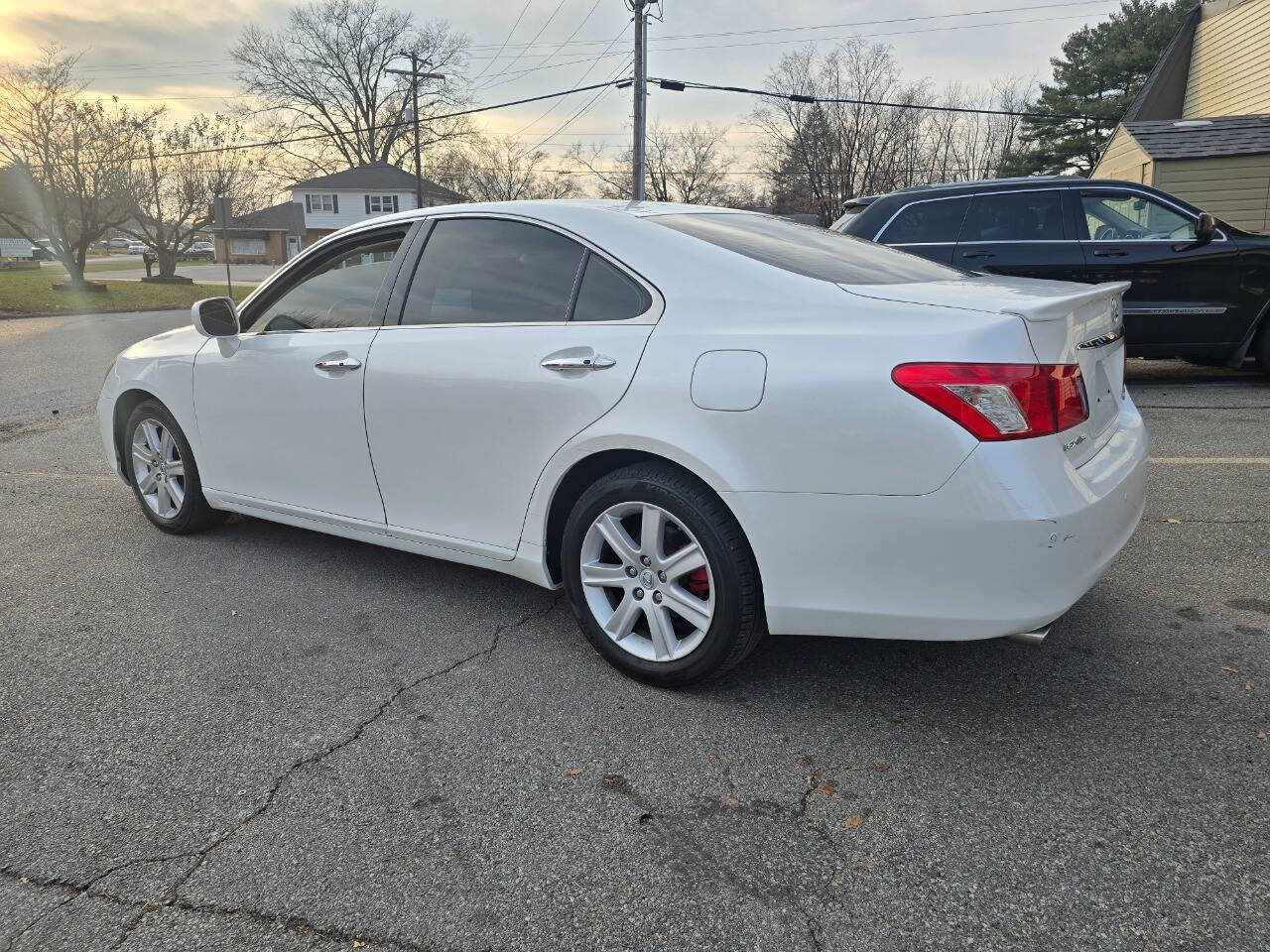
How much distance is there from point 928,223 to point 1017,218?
773 millimetres

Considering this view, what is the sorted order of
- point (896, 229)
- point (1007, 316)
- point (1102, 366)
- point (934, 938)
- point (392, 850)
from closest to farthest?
point (934, 938) < point (392, 850) < point (1007, 316) < point (1102, 366) < point (896, 229)

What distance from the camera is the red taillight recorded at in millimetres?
2352

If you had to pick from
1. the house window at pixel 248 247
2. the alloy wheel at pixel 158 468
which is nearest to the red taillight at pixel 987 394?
the alloy wheel at pixel 158 468

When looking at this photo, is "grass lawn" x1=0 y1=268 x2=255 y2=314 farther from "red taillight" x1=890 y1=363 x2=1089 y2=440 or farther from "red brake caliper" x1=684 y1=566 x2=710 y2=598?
"red taillight" x1=890 y1=363 x2=1089 y2=440

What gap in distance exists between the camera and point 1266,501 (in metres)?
4.70

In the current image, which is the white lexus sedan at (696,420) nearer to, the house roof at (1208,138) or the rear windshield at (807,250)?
the rear windshield at (807,250)

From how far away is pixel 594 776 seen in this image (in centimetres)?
250

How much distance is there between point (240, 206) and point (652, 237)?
44.7 m

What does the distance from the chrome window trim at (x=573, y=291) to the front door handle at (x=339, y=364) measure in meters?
0.19

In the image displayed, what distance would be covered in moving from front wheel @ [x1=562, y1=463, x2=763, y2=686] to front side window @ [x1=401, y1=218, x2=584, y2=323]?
73 cm

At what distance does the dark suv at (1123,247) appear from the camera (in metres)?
7.92

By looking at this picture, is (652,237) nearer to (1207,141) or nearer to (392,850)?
(392,850)

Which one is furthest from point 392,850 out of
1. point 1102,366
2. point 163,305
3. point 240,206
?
point 240,206

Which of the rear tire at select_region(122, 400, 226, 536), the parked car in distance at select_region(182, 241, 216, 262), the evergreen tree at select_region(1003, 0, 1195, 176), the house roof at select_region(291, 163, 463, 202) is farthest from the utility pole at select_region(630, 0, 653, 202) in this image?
the parked car in distance at select_region(182, 241, 216, 262)
